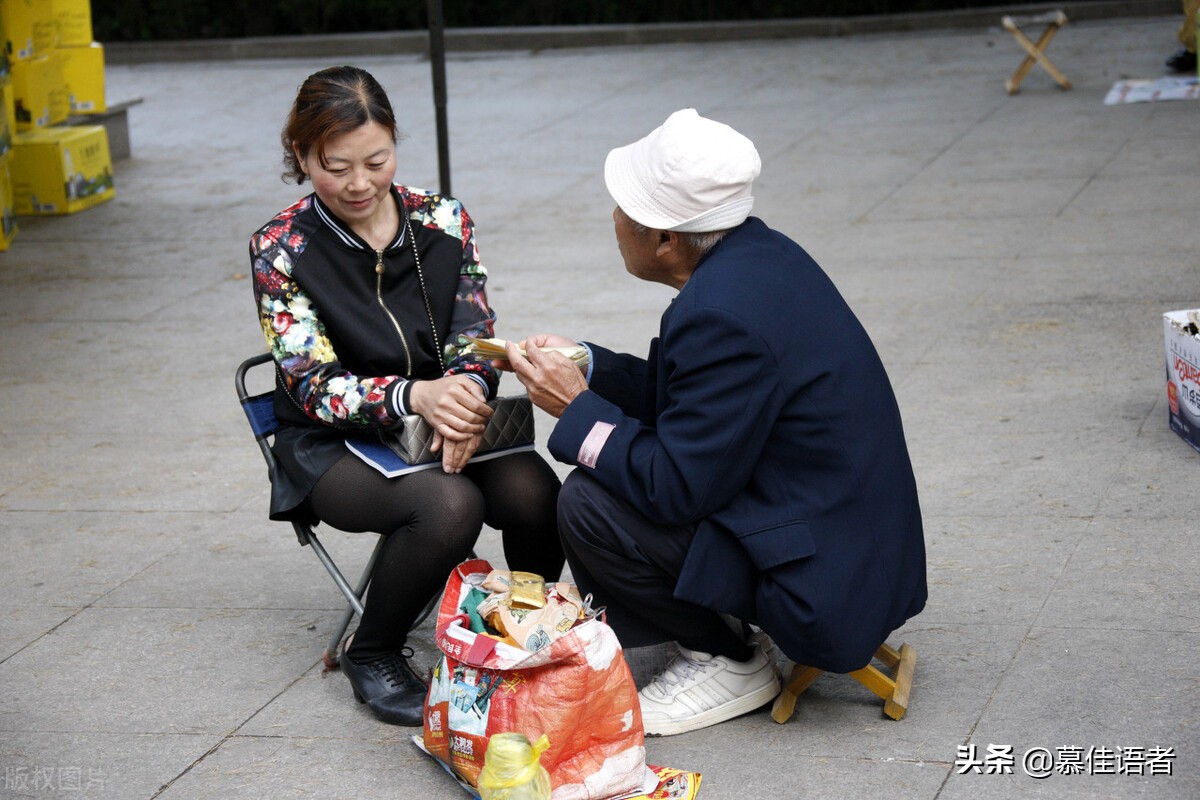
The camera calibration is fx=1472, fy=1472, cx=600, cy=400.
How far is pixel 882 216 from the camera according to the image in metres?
8.30

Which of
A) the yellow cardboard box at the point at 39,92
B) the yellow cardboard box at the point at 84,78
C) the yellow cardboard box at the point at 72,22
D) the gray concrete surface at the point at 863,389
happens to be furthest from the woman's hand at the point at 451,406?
the yellow cardboard box at the point at 84,78

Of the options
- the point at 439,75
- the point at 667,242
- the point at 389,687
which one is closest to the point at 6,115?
the point at 439,75

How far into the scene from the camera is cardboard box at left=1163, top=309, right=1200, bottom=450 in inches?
173

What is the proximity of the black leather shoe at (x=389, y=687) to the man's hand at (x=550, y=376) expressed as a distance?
73cm

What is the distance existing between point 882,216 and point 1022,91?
171 inches

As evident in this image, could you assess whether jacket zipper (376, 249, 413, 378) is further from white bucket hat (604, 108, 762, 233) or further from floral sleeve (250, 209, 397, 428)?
white bucket hat (604, 108, 762, 233)

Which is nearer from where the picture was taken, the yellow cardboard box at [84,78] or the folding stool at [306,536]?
the folding stool at [306,536]

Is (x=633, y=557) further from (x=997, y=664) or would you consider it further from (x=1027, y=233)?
(x=1027, y=233)

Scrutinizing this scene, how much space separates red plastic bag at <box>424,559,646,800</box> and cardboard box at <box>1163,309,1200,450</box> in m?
2.36

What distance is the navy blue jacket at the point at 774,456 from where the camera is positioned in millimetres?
2887

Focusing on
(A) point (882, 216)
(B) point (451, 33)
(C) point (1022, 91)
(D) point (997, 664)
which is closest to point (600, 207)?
(A) point (882, 216)

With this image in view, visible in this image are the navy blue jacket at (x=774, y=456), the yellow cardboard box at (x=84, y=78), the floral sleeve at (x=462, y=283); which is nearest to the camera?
the navy blue jacket at (x=774, y=456)

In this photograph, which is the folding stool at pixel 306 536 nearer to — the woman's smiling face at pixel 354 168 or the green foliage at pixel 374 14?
the woman's smiling face at pixel 354 168

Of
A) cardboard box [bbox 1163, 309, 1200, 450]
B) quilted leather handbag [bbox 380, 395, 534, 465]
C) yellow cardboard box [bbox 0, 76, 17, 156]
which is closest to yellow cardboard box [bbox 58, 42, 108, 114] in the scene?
yellow cardboard box [bbox 0, 76, 17, 156]
